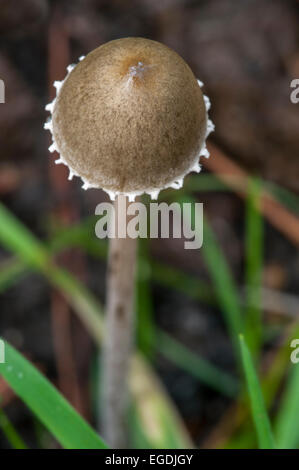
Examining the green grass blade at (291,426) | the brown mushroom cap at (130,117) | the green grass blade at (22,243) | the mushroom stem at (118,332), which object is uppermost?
the green grass blade at (22,243)

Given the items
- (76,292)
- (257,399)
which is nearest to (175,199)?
(76,292)

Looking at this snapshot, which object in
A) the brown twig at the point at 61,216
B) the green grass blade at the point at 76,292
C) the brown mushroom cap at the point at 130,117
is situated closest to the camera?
the brown mushroom cap at the point at 130,117

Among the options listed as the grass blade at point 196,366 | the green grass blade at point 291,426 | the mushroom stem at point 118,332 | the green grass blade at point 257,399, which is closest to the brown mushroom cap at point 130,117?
the mushroom stem at point 118,332

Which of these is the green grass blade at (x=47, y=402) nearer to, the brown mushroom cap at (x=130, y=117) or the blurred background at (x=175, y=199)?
the brown mushroom cap at (x=130, y=117)

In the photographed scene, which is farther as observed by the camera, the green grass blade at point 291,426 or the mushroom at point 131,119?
the green grass blade at point 291,426
